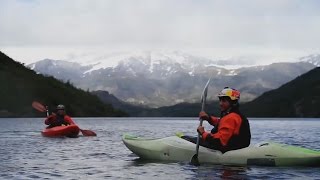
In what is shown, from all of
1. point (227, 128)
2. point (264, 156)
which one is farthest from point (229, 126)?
point (264, 156)

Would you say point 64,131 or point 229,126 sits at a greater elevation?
point 229,126

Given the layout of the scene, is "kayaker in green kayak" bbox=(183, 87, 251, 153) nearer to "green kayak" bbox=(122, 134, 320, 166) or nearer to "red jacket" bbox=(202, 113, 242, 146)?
"red jacket" bbox=(202, 113, 242, 146)

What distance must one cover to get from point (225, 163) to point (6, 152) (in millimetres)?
13787

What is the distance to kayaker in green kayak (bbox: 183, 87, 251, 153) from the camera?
2077cm

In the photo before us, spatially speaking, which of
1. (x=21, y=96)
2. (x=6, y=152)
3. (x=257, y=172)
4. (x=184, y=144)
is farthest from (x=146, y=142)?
(x=21, y=96)

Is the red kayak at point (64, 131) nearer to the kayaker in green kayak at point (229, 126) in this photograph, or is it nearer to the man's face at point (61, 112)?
the man's face at point (61, 112)

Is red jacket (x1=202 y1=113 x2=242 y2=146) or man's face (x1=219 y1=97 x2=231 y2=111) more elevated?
man's face (x1=219 y1=97 x2=231 y2=111)

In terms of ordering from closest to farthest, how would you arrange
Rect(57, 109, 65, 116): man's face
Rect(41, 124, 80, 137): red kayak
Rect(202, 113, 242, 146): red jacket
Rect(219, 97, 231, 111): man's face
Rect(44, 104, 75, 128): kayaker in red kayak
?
Rect(202, 113, 242, 146): red jacket < Rect(219, 97, 231, 111): man's face < Rect(57, 109, 65, 116): man's face < Rect(41, 124, 80, 137): red kayak < Rect(44, 104, 75, 128): kayaker in red kayak

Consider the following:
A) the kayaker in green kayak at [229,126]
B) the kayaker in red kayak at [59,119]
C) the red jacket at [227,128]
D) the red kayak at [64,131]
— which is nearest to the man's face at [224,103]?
the kayaker in green kayak at [229,126]

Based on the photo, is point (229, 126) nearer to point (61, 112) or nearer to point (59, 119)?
point (61, 112)

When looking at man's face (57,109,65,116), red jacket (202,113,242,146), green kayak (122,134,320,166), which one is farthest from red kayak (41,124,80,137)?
red jacket (202,113,242,146)

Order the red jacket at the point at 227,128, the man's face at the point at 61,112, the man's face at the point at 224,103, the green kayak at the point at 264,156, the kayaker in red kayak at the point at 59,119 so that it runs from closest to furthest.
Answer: the red jacket at the point at 227,128 < the man's face at the point at 224,103 < the green kayak at the point at 264,156 < the man's face at the point at 61,112 < the kayaker in red kayak at the point at 59,119

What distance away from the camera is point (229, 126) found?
20781 millimetres

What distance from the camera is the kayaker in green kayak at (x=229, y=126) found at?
20.8 metres
